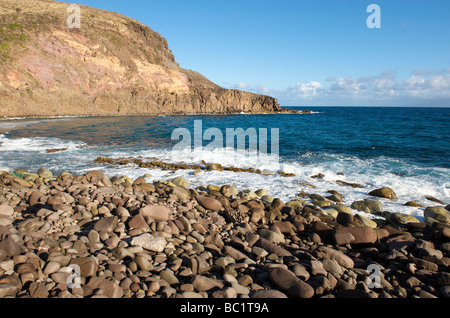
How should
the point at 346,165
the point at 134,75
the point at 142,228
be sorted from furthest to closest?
the point at 134,75
the point at 346,165
the point at 142,228

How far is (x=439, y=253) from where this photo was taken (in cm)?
453

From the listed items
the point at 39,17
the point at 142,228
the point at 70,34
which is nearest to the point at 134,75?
the point at 70,34

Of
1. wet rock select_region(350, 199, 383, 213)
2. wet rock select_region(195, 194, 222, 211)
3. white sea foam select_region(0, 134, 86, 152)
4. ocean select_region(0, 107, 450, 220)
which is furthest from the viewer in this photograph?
white sea foam select_region(0, 134, 86, 152)

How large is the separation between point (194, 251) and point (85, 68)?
170 feet

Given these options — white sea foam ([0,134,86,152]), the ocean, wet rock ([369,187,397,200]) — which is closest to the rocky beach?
wet rock ([369,187,397,200])

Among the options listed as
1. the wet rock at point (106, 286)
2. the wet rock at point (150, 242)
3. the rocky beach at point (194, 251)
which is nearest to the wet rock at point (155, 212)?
the rocky beach at point (194, 251)

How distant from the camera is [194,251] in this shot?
13.6ft

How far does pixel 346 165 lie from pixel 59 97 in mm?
46239

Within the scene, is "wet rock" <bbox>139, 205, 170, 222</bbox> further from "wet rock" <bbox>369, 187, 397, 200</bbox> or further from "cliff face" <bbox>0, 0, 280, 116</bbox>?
"cliff face" <bbox>0, 0, 280, 116</bbox>

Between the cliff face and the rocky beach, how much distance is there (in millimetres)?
43604

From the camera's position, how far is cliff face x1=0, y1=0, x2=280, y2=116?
3938 cm

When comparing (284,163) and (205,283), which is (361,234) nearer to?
(205,283)
